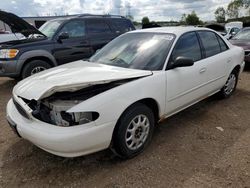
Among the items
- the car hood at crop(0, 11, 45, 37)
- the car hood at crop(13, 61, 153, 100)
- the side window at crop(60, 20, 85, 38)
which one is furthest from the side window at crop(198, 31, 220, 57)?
the car hood at crop(0, 11, 45, 37)

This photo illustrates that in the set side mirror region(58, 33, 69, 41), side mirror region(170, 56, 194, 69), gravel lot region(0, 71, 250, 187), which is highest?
side mirror region(58, 33, 69, 41)

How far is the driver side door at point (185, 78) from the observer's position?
3453 millimetres

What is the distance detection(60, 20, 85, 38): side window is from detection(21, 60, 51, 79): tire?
109cm

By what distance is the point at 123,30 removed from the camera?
802 cm

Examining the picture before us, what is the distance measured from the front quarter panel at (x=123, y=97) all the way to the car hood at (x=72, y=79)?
0.12m

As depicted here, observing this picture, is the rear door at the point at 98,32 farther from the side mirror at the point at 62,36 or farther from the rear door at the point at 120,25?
the side mirror at the point at 62,36

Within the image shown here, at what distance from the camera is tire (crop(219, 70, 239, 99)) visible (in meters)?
5.12

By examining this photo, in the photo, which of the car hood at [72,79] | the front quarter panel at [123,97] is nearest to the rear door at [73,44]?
the car hood at [72,79]

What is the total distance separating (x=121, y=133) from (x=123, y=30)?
5.77 metres

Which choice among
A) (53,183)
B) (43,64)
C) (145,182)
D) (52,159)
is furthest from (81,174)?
(43,64)

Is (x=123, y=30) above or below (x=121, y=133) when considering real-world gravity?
above

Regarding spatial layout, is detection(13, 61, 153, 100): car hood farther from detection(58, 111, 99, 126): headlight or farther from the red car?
the red car

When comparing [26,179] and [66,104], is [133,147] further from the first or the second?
[26,179]

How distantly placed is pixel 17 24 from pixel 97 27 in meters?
2.22
